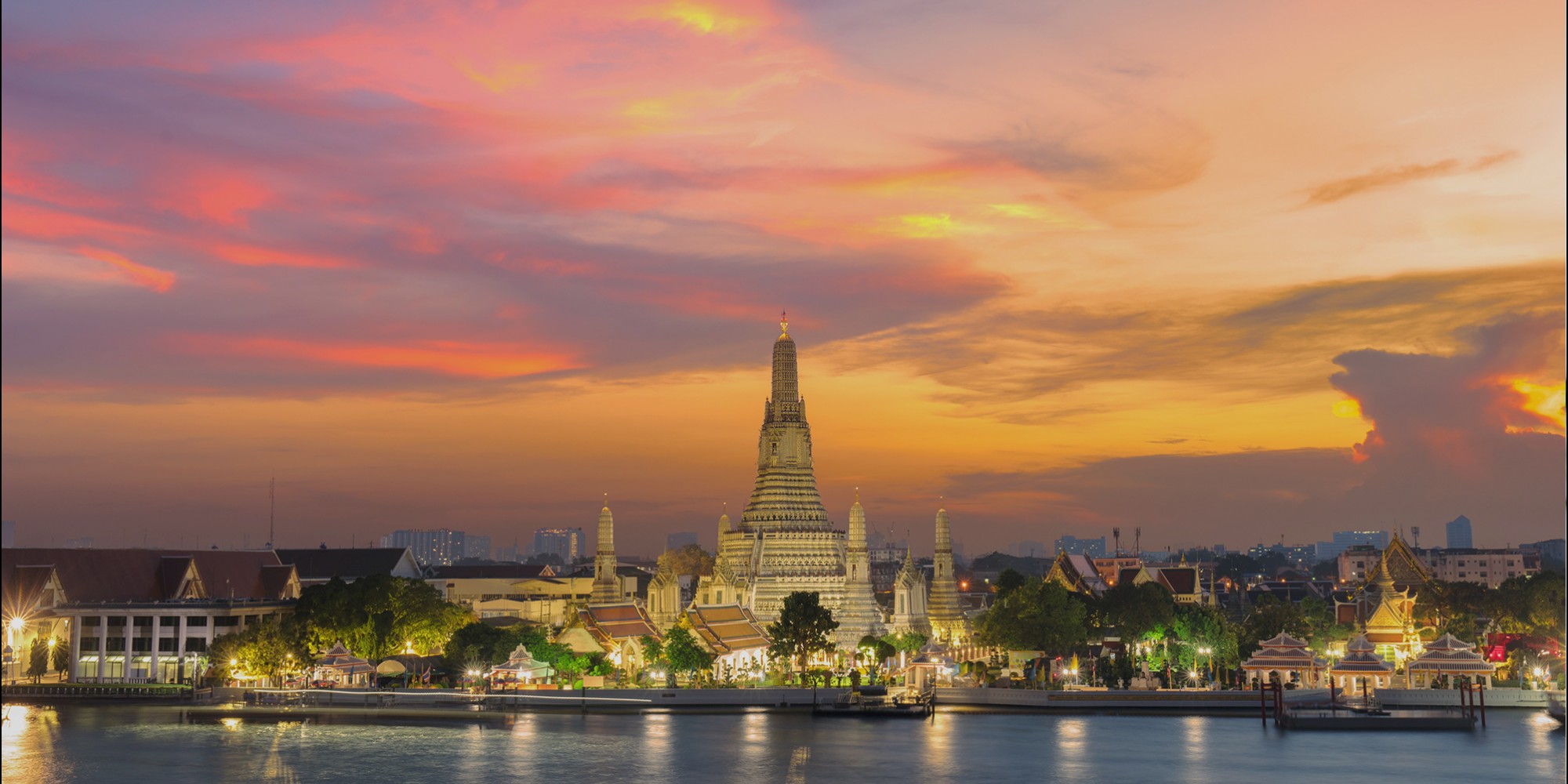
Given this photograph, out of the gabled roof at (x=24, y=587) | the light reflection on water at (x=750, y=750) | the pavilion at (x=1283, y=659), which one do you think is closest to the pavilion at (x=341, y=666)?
the light reflection on water at (x=750, y=750)

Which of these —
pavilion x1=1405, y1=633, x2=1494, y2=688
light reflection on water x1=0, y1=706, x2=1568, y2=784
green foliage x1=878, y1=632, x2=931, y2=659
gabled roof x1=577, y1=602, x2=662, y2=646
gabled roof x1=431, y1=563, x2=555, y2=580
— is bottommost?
light reflection on water x1=0, y1=706, x2=1568, y2=784

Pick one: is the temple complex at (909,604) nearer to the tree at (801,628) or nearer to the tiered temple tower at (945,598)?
the tiered temple tower at (945,598)

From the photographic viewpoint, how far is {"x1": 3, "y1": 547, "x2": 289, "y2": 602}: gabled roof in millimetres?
88312

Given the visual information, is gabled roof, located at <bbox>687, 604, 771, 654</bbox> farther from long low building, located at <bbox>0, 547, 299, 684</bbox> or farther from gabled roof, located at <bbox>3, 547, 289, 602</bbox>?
gabled roof, located at <bbox>3, 547, 289, 602</bbox>

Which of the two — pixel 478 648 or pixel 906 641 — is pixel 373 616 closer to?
pixel 478 648

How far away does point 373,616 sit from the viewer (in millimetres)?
84938

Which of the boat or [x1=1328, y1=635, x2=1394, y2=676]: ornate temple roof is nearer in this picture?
the boat

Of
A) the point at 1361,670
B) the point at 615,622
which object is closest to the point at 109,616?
the point at 615,622

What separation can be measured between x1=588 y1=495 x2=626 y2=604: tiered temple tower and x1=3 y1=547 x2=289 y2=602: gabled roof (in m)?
22.4

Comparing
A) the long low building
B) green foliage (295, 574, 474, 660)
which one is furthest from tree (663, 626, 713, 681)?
the long low building

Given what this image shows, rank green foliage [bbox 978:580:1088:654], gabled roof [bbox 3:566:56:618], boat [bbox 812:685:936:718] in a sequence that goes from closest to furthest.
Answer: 1. boat [bbox 812:685:936:718]
2. gabled roof [bbox 3:566:56:618]
3. green foliage [bbox 978:580:1088:654]

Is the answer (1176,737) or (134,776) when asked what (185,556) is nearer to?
(134,776)

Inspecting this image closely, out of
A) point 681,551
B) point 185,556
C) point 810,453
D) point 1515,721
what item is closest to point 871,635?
point 810,453

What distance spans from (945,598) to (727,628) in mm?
21423
